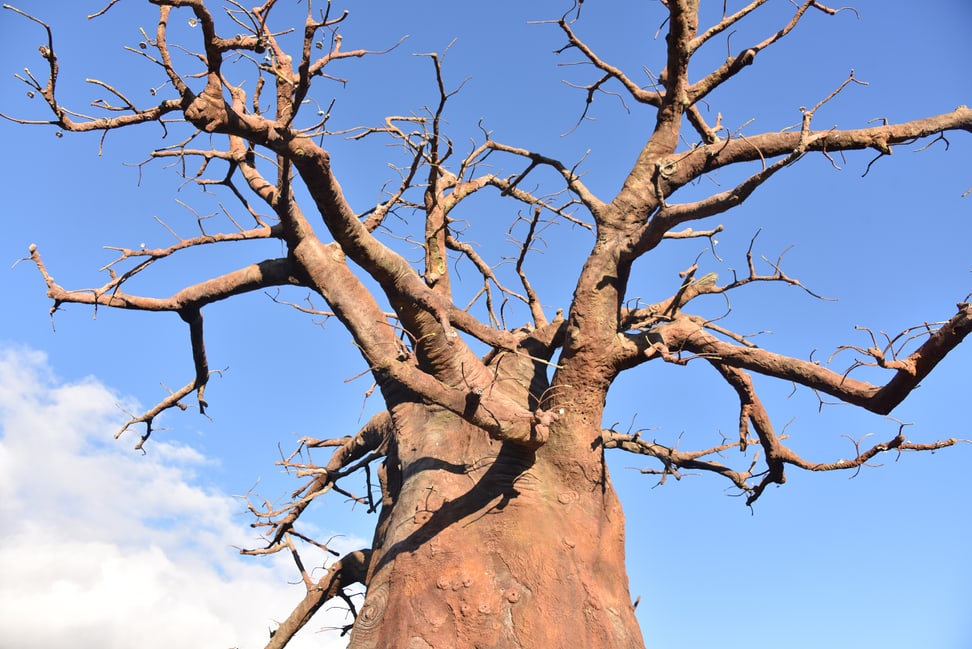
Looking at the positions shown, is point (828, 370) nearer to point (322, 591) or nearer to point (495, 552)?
point (495, 552)

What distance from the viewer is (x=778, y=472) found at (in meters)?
5.36

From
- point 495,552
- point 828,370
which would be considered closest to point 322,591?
point 495,552

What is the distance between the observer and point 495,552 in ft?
14.5

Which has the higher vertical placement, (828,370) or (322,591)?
(828,370)

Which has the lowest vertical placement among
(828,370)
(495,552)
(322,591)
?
(495,552)

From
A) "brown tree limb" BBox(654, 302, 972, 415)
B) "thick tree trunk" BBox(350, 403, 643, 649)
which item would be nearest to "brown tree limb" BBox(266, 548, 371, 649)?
"thick tree trunk" BBox(350, 403, 643, 649)

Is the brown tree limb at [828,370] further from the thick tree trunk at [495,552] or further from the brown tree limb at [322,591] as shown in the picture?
the brown tree limb at [322,591]

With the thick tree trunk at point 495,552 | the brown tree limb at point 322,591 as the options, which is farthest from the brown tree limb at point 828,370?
the brown tree limb at point 322,591

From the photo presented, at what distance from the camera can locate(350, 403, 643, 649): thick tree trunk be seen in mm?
4180

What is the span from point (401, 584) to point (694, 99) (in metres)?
3.47

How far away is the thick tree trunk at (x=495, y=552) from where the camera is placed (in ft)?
13.7

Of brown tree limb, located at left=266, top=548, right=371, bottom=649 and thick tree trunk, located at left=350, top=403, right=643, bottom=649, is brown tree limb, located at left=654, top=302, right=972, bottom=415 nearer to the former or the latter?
thick tree trunk, located at left=350, top=403, right=643, bottom=649

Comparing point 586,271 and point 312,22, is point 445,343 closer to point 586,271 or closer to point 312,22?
point 586,271

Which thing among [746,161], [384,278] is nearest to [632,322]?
[746,161]
